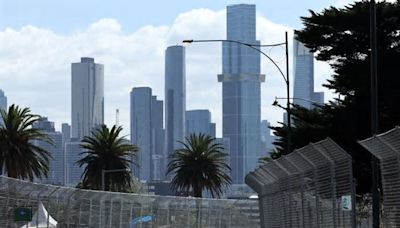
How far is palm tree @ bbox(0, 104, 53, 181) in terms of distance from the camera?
60.4 m

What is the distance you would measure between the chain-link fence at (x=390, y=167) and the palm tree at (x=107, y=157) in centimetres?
6160

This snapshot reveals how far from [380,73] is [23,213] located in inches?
577

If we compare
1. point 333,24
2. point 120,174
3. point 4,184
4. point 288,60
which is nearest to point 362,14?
point 333,24

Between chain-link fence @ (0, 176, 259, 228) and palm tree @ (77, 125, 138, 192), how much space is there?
27.7 m

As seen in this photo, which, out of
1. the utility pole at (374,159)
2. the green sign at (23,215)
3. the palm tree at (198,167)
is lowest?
the green sign at (23,215)

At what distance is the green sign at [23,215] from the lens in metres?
32.1

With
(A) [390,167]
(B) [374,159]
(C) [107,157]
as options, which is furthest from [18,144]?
(A) [390,167]

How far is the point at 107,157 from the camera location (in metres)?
74.8

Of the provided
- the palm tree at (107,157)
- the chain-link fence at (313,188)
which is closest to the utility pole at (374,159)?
the chain-link fence at (313,188)

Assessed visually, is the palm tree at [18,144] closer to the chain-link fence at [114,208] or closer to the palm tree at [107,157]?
the palm tree at [107,157]

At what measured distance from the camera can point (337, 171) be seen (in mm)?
15078

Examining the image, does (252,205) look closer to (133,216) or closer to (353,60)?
(133,216)

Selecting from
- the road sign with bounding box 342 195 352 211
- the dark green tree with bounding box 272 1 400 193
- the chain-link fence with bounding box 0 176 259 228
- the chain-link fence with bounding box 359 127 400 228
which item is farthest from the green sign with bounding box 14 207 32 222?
the chain-link fence with bounding box 359 127 400 228

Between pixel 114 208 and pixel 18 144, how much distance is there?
80.3 ft
